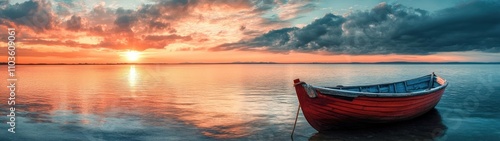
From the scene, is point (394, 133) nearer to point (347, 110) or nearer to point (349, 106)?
point (347, 110)

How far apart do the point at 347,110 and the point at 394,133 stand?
304 centimetres

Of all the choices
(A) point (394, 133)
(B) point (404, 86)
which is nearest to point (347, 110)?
(A) point (394, 133)

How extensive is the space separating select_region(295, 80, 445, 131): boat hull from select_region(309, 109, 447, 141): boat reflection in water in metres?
0.32

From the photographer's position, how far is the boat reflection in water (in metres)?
14.4

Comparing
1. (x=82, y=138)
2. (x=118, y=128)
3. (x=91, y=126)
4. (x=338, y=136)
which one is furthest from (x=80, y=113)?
(x=338, y=136)

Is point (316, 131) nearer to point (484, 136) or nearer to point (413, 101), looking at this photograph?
point (413, 101)

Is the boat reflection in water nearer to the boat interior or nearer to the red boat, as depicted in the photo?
the red boat

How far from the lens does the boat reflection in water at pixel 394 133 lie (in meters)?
14.4

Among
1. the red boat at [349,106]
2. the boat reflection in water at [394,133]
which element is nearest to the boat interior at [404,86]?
the boat reflection in water at [394,133]

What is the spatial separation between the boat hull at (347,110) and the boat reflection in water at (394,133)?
32 centimetres

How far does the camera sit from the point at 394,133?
1516 cm

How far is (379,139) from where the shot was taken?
1415cm

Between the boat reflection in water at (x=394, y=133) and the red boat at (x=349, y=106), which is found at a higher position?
the red boat at (x=349, y=106)

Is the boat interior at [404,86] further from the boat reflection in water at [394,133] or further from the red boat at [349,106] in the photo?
the red boat at [349,106]
